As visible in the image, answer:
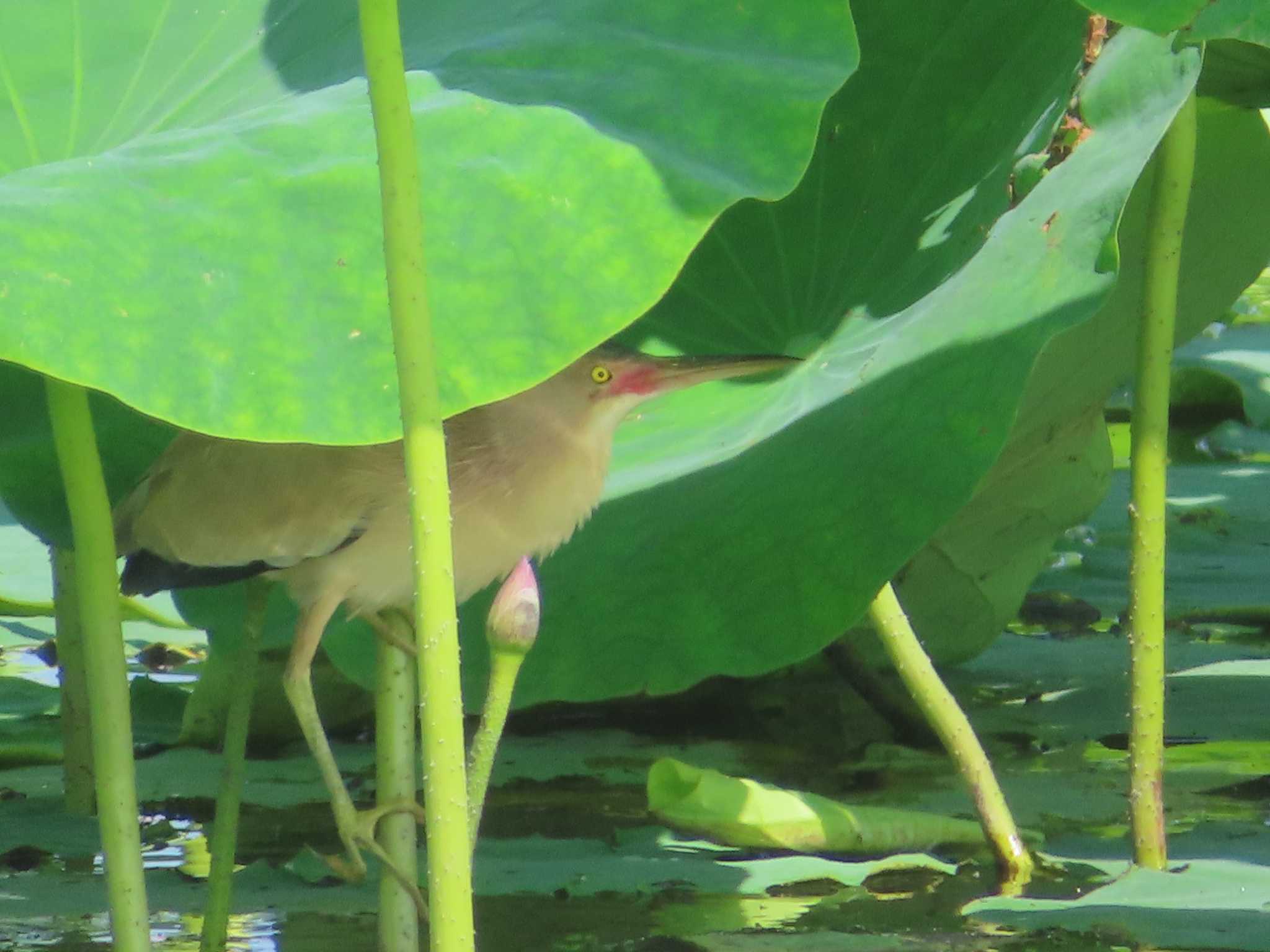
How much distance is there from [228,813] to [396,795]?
203mm

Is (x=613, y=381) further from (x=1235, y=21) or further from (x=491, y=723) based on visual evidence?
(x=1235, y=21)

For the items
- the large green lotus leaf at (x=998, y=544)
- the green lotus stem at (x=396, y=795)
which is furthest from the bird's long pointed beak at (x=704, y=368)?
the large green lotus leaf at (x=998, y=544)

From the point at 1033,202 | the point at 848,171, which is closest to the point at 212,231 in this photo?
the point at 1033,202

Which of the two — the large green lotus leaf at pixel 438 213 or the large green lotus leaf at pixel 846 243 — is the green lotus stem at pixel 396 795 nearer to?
the large green lotus leaf at pixel 846 243

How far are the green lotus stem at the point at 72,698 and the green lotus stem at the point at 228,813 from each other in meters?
0.64

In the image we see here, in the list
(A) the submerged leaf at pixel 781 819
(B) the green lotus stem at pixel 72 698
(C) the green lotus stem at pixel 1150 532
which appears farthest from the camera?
(B) the green lotus stem at pixel 72 698

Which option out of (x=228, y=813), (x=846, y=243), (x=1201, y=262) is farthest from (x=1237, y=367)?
(x=228, y=813)

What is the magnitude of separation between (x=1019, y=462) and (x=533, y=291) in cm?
160

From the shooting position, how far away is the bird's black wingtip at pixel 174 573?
105 inches

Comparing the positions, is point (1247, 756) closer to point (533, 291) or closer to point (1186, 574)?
point (1186, 574)

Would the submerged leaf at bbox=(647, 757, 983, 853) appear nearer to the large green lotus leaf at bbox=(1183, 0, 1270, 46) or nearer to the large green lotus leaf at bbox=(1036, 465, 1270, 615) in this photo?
the large green lotus leaf at bbox=(1183, 0, 1270, 46)

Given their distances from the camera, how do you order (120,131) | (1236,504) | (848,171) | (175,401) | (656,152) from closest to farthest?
(175,401)
(656,152)
(120,131)
(848,171)
(1236,504)

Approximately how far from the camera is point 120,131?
2312 mm

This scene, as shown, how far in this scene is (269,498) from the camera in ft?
8.55
